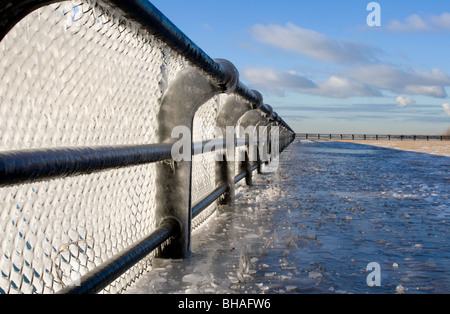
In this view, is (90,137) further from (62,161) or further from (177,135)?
(177,135)

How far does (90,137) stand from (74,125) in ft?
0.59

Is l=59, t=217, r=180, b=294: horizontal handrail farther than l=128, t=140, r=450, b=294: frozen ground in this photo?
No

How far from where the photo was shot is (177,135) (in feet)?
10.5

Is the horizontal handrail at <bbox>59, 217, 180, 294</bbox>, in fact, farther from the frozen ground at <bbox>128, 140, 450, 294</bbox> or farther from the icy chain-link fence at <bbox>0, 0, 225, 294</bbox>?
the frozen ground at <bbox>128, 140, 450, 294</bbox>

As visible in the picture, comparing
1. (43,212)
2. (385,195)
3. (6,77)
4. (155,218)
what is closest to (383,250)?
(155,218)

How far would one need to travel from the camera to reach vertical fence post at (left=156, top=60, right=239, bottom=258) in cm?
316

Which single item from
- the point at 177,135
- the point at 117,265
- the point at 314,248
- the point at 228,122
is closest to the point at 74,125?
the point at 117,265

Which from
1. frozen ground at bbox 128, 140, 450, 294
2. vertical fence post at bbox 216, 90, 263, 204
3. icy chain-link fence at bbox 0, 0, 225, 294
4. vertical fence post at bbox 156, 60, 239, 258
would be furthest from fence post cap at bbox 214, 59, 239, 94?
vertical fence post at bbox 216, 90, 263, 204

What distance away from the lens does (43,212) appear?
6.60 feet

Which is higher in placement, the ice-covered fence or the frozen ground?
the ice-covered fence

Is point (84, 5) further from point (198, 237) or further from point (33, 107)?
point (198, 237)

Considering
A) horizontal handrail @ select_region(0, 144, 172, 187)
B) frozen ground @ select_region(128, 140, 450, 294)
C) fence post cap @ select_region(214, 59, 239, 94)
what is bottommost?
frozen ground @ select_region(128, 140, 450, 294)

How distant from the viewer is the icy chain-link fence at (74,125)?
179 centimetres

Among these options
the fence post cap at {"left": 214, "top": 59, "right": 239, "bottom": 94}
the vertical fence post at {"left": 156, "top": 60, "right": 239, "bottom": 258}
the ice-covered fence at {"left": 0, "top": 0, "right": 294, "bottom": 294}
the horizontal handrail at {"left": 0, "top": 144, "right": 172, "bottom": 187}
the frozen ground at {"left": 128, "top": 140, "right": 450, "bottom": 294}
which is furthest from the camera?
the fence post cap at {"left": 214, "top": 59, "right": 239, "bottom": 94}
